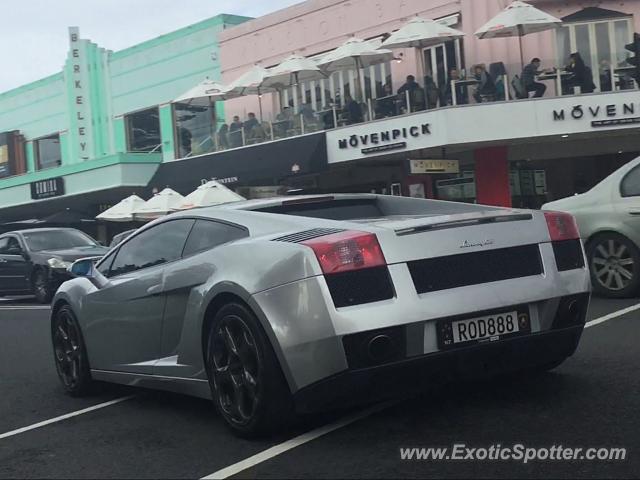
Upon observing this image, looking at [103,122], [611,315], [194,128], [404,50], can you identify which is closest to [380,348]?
[611,315]

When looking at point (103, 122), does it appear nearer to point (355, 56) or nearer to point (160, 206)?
point (160, 206)

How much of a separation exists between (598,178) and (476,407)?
67.4 feet

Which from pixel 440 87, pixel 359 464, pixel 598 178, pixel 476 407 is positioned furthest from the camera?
pixel 598 178

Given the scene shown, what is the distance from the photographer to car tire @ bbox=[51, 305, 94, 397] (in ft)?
20.4

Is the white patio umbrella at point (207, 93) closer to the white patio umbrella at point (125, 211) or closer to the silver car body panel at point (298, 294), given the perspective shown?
the white patio umbrella at point (125, 211)

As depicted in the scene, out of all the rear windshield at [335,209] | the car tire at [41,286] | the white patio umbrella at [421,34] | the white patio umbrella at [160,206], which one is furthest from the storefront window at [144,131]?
the rear windshield at [335,209]

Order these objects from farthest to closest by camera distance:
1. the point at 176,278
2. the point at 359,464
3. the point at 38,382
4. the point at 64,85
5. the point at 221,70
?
the point at 64,85, the point at 221,70, the point at 38,382, the point at 176,278, the point at 359,464

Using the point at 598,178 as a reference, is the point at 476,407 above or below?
below

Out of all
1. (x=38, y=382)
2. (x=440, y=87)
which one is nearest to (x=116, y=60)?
(x=440, y=87)

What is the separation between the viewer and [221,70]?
29578 millimetres

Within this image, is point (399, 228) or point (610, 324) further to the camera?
point (610, 324)

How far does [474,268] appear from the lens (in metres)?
4.53

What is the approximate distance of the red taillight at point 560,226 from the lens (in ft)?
16.0

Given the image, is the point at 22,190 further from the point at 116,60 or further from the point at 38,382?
the point at 38,382
